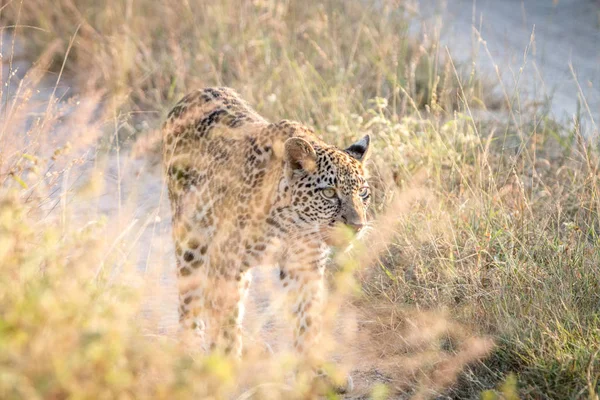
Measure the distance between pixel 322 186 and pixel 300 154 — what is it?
0.76 feet

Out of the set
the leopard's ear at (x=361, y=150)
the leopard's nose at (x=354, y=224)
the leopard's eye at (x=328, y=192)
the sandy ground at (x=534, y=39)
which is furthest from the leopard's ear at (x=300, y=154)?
the sandy ground at (x=534, y=39)

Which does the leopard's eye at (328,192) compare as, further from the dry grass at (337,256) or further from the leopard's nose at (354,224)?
the dry grass at (337,256)

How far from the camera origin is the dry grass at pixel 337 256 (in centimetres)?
323

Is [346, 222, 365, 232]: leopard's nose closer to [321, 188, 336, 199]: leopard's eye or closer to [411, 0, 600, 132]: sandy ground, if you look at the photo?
[321, 188, 336, 199]: leopard's eye

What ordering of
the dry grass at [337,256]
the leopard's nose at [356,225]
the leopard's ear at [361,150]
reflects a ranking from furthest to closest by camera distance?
1. the leopard's ear at [361,150]
2. the leopard's nose at [356,225]
3. the dry grass at [337,256]

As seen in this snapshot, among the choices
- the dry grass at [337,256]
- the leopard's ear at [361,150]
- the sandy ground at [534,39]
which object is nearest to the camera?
the dry grass at [337,256]

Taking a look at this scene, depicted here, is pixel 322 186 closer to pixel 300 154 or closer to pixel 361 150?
pixel 300 154

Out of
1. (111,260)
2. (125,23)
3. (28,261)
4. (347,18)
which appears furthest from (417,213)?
(125,23)

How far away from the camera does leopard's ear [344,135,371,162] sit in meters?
5.67

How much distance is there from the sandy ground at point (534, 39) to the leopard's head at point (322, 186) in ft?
15.2

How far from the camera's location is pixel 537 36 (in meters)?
12.8

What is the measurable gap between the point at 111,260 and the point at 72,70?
658cm

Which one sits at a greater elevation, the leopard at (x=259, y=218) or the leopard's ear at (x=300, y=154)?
the leopard's ear at (x=300, y=154)

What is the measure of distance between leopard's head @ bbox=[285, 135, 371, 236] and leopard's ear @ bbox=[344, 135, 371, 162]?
1.29ft
